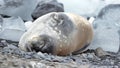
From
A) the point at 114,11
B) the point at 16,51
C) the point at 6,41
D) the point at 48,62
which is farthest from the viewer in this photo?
the point at 114,11

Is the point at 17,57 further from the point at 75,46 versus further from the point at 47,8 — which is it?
the point at 47,8

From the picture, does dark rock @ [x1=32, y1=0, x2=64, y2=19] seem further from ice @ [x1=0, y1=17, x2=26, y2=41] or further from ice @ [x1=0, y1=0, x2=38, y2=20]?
ice @ [x1=0, y1=17, x2=26, y2=41]

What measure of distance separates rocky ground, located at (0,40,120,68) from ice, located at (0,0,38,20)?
1.82 meters

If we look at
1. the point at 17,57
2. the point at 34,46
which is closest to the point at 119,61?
the point at 34,46

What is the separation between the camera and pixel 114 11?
17.1ft

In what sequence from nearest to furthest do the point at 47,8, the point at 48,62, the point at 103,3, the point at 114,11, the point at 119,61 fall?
the point at 48,62
the point at 119,61
the point at 114,11
the point at 47,8
the point at 103,3

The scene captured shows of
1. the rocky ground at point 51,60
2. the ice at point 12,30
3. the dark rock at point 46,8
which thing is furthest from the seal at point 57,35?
the dark rock at point 46,8

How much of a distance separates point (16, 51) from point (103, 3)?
10.5 feet

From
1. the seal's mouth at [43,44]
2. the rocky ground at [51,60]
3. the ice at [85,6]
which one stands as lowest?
the rocky ground at [51,60]

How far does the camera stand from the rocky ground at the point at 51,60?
124 inches

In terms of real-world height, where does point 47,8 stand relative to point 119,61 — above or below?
above

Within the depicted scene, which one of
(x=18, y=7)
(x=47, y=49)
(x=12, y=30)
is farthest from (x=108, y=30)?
(x=18, y=7)

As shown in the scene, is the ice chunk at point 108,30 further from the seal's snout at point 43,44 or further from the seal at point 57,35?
the seal's snout at point 43,44

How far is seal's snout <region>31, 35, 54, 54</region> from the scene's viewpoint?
380cm
